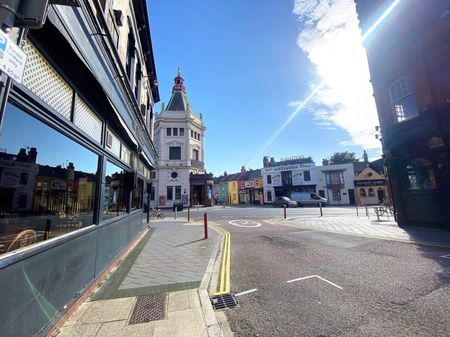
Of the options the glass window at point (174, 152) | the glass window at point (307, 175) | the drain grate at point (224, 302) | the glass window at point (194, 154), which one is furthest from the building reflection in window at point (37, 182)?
the glass window at point (307, 175)

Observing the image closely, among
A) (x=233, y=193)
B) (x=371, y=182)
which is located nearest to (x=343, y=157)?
(x=371, y=182)

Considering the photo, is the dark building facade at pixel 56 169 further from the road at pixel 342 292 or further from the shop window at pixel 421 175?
the shop window at pixel 421 175

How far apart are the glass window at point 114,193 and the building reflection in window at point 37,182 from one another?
43.4 inches

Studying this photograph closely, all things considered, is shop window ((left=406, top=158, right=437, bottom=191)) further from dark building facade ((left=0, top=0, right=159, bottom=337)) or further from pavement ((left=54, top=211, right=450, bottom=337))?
dark building facade ((left=0, top=0, right=159, bottom=337))

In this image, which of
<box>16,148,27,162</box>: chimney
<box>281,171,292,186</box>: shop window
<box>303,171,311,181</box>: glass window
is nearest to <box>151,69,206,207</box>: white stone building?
<box>281,171,292,186</box>: shop window

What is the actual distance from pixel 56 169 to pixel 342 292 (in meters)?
5.39

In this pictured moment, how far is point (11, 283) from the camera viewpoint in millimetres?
2246

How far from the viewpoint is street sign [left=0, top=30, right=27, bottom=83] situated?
1.41 metres

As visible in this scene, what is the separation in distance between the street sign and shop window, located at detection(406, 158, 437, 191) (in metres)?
14.0

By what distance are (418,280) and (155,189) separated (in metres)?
38.2

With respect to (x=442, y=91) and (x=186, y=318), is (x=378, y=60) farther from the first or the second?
(x=186, y=318)

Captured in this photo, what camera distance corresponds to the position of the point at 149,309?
3.67m

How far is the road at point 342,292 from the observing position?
3.09m

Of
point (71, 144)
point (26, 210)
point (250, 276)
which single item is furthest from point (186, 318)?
point (71, 144)
